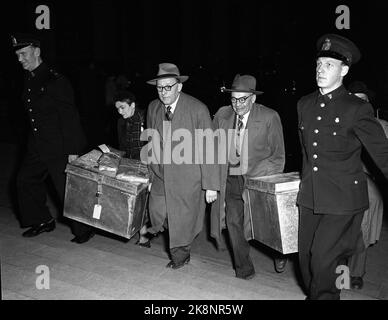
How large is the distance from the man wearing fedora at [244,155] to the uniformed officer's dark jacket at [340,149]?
81 cm

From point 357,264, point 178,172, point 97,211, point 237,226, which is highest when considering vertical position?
point 178,172

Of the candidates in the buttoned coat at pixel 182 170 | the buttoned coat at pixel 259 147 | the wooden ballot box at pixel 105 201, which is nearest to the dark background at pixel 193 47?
the buttoned coat at pixel 259 147

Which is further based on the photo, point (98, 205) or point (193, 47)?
point (193, 47)

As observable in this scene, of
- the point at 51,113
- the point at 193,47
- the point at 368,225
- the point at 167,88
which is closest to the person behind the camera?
the point at 368,225

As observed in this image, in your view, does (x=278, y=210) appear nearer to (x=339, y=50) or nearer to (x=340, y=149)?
(x=340, y=149)

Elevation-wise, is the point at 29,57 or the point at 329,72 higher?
the point at 29,57

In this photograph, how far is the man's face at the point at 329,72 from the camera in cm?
312

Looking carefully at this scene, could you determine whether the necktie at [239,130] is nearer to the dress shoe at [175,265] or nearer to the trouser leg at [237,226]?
the trouser leg at [237,226]

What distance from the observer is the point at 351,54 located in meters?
3.18

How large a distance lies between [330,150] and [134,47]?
1674 centimetres

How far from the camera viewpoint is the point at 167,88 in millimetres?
3988

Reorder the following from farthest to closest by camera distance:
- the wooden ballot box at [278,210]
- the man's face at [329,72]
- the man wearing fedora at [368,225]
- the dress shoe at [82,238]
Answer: the dress shoe at [82,238] → the man wearing fedora at [368,225] → the wooden ballot box at [278,210] → the man's face at [329,72]

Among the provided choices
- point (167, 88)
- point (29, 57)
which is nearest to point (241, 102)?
point (167, 88)

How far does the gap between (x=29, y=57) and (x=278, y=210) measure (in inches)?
123
